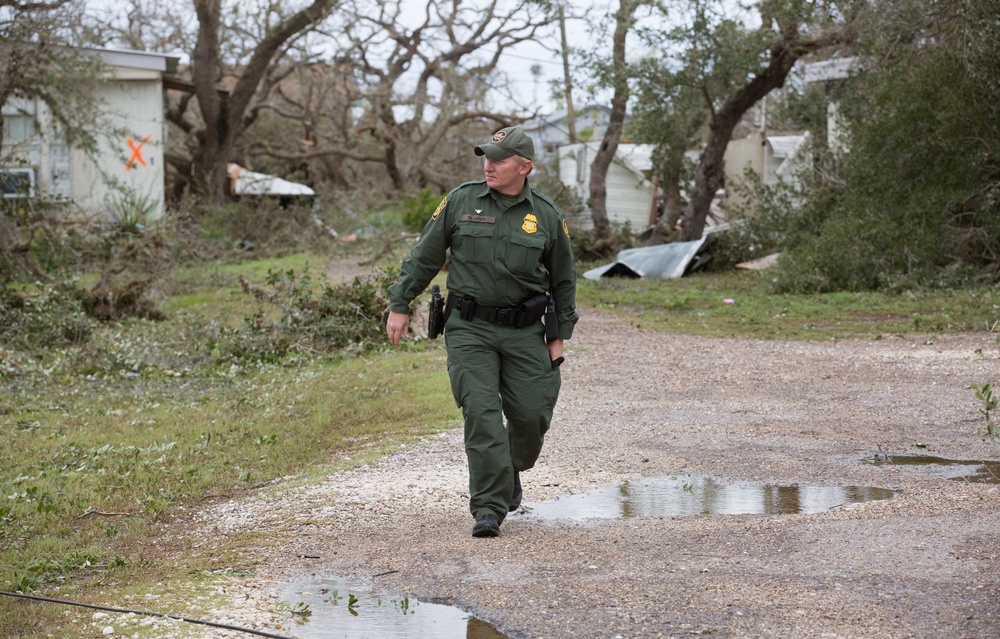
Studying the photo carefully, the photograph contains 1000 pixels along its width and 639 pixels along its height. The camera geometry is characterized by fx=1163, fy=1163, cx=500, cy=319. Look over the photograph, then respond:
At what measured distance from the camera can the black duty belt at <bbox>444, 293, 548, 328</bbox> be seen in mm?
5500

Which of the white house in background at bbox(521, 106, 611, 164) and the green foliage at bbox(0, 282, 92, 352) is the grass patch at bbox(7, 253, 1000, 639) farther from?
the white house in background at bbox(521, 106, 611, 164)

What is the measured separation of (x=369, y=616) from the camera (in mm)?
4344

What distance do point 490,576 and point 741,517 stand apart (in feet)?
4.85

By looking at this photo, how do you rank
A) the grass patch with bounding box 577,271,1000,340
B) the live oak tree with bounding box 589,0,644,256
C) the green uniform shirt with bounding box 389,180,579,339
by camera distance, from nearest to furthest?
the green uniform shirt with bounding box 389,180,579,339 → the grass patch with bounding box 577,271,1000,340 → the live oak tree with bounding box 589,0,644,256

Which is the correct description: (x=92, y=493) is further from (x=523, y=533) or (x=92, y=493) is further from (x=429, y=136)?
(x=429, y=136)

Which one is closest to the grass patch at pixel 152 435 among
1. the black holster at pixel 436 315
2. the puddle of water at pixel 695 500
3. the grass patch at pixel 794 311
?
the black holster at pixel 436 315

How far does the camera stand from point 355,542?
5336 mm

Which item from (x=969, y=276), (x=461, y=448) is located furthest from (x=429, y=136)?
(x=461, y=448)

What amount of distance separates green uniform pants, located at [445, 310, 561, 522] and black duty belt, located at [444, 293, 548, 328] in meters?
0.03

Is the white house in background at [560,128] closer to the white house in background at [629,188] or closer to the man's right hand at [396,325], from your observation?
the white house in background at [629,188]

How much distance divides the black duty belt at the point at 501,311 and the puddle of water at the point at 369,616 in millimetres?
1447

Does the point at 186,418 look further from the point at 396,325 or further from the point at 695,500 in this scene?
the point at 695,500

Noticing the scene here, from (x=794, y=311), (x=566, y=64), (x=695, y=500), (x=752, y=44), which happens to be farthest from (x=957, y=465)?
(x=566, y=64)

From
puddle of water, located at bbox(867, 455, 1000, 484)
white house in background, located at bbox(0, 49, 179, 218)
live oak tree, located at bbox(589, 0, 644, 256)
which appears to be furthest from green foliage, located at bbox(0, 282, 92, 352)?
live oak tree, located at bbox(589, 0, 644, 256)
